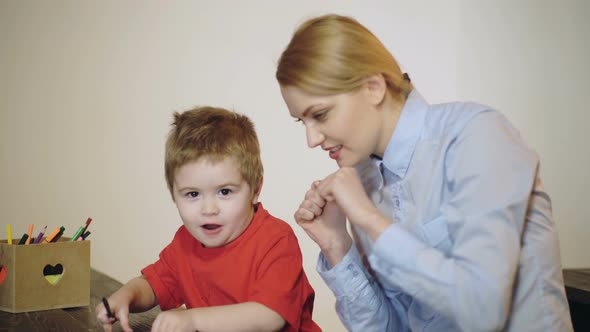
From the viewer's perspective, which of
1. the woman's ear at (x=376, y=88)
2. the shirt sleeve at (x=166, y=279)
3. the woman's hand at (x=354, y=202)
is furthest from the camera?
the shirt sleeve at (x=166, y=279)

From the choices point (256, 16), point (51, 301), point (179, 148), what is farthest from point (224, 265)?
point (256, 16)

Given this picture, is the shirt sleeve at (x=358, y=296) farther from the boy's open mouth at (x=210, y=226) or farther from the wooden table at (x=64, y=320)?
the wooden table at (x=64, y=320)

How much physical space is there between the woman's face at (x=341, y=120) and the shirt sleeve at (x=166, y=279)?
1.59ft

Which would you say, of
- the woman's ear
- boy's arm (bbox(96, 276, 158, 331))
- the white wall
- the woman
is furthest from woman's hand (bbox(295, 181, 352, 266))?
the white wall

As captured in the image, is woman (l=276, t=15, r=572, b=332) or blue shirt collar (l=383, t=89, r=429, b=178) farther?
blue shirt collar (l=383, t=89, r=429, b=178)

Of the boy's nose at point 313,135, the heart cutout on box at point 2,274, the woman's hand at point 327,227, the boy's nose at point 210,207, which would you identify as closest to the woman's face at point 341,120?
the boy's nose at point 313,135

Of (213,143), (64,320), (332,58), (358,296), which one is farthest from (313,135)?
(64,320)

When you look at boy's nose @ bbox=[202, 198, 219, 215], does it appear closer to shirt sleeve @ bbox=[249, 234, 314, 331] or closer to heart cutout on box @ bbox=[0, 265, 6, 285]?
shirt sleeve @ bbox=[249, 234, 314, 331]

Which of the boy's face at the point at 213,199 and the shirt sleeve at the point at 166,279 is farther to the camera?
the shirt sleeve at the point at 166,279

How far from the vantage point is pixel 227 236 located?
138 centimetres

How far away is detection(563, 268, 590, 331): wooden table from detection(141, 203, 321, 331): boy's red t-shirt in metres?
0.72

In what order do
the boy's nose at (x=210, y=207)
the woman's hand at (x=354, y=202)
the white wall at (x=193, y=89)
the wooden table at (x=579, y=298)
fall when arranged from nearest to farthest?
the woman's hand at (x=354, y=202) < the boy's nose at (x=210, y=207) < the wooden table at (x=579, y=298) < the white wall at (x=193, y=89)

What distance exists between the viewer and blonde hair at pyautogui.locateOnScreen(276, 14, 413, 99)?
3.88ft

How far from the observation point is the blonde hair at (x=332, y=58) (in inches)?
46.5
